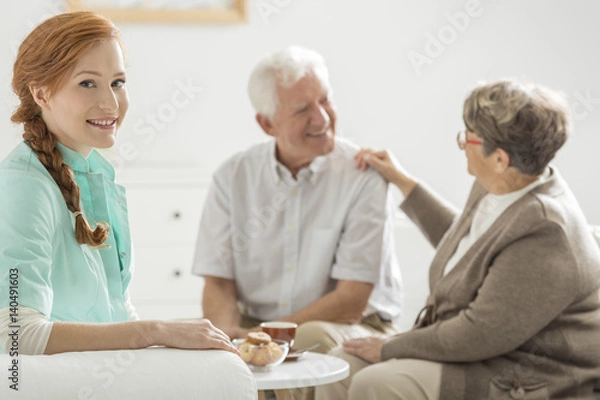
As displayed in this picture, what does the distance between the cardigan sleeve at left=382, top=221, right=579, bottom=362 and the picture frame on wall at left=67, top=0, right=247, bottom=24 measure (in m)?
2.19

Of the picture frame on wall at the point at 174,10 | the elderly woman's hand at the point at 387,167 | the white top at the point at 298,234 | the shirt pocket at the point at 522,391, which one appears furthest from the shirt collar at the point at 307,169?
the picture frame on wall at the point at 174,10

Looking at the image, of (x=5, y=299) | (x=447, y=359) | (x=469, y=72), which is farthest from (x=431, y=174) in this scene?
(x=5, y=299)

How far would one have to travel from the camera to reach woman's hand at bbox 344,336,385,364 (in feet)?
9.07

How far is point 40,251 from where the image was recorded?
5.38 feet

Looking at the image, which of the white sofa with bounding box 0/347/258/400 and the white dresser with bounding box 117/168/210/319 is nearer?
the white sofa with bounding box 0/347/258/400

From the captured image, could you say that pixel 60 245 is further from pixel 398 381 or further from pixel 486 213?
pixel 486 213

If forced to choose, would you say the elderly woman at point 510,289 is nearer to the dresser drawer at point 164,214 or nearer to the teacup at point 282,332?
the teacup at point 282,332

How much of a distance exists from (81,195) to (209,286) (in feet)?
4.54

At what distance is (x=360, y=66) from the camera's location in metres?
4.38

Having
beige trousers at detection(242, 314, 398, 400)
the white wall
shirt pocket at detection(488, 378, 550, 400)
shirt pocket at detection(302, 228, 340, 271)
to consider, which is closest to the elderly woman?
shirt pocket at detection(488, 378, 550, 400)

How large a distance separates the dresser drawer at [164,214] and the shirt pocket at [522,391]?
1.84m

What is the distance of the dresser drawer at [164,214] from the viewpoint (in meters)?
4.00

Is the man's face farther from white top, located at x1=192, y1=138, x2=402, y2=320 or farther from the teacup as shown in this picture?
the teacup

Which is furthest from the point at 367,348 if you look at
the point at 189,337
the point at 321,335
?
the point at 189,337
